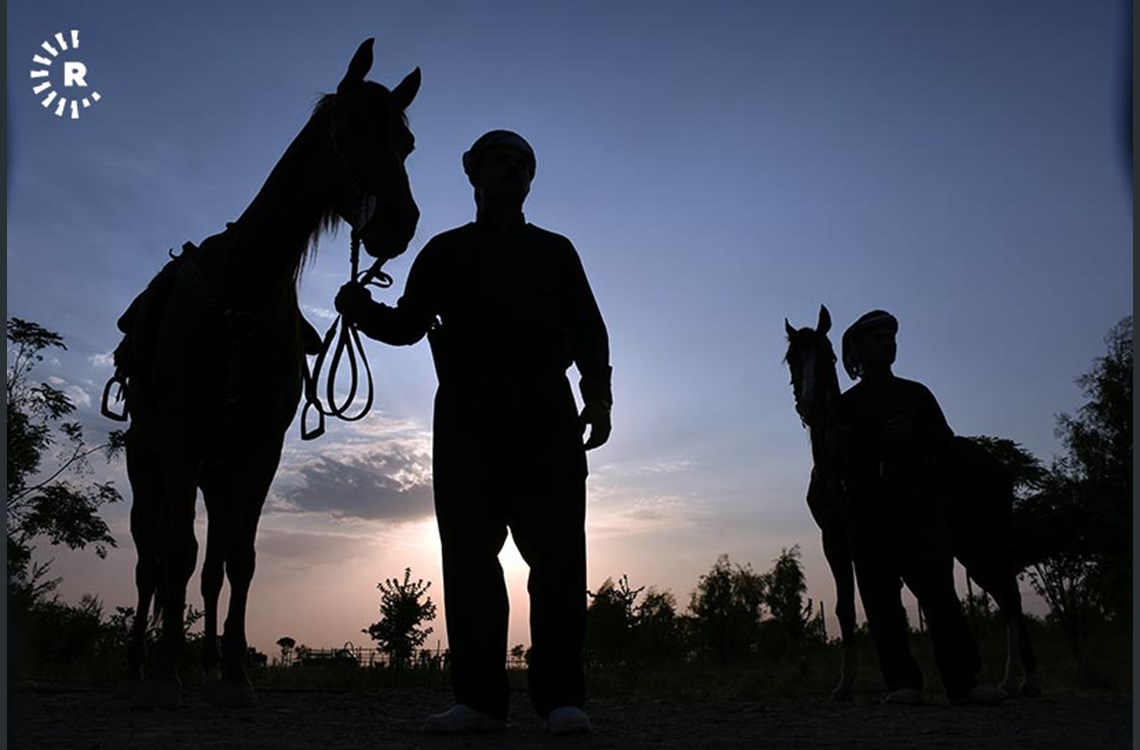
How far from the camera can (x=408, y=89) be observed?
5.69 metres

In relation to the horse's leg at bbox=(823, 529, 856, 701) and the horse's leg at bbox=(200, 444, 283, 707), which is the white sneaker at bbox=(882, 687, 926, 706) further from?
the horse's leg at bbox=(200, 444, 283, 707)

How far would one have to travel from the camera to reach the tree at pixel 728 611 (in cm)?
3731

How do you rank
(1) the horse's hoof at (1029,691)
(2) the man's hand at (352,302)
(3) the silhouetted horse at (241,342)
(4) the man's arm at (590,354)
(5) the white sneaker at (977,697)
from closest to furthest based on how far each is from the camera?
(2) the man's hand at (352,302) → (4) the man's arm at (590,354) → (3) the silhouetted horse at (241,342) → (5) the white sneaker at (977,697) → (1) the horse's hoof at (1029,691)

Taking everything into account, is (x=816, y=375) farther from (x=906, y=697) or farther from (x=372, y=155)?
(x=372, y=155)

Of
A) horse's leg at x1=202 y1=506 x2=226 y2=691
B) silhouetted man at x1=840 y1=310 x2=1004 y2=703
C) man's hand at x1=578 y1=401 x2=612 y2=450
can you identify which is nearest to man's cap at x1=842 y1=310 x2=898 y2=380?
silhouetted man at x1=840 y1=310 x2=1004 y2=703

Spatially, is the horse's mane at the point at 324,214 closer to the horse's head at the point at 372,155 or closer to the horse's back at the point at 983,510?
the horse's head at the point at 372,155

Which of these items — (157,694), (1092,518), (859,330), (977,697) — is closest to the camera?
(157,694)

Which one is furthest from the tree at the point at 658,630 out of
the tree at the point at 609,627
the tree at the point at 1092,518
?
the tree at the point at 1092,518

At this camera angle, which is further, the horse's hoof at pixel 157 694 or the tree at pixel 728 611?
the tree at pixel 728 611

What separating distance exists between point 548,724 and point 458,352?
1.75 metres

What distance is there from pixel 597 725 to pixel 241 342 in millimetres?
2970

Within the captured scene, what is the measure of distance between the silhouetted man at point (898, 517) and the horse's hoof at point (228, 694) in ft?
13.4

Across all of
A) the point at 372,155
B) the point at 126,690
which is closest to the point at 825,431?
the point at 372,155

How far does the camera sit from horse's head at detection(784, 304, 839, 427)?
7809 millimetres
